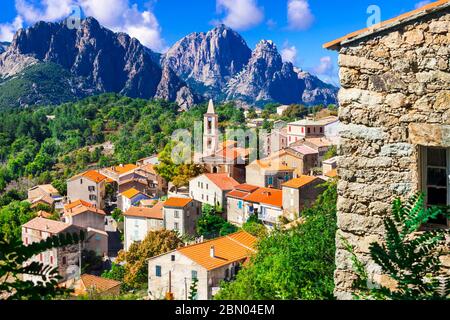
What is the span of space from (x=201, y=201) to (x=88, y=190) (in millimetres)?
14022

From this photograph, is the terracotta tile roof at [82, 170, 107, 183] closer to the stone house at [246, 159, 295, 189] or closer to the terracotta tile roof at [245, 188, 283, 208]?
the stone house at [246, 159, 295, 189]

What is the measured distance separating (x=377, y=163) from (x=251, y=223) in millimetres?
31049

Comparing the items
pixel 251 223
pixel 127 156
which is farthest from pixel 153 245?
pixel 127 156

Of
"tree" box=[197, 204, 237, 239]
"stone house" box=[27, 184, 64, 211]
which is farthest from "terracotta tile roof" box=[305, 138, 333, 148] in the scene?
"stone house" box=[27, 184, 64, 211]

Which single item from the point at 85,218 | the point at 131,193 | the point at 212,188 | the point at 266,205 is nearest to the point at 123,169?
the point at 131,193

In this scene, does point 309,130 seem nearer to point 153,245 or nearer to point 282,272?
point 153,245

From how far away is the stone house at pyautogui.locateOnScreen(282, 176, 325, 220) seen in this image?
1396 inches

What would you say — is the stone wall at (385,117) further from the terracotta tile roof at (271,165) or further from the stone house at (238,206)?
the terracotta tile roof at (271,165)

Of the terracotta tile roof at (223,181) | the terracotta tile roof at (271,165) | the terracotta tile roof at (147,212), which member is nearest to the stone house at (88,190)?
the terracotta tile roof at (147,212)

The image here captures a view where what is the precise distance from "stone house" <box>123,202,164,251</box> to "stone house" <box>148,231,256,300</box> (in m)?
12.8

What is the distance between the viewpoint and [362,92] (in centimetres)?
456

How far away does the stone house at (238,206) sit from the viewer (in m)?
39.4

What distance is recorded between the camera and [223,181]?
142 ft
